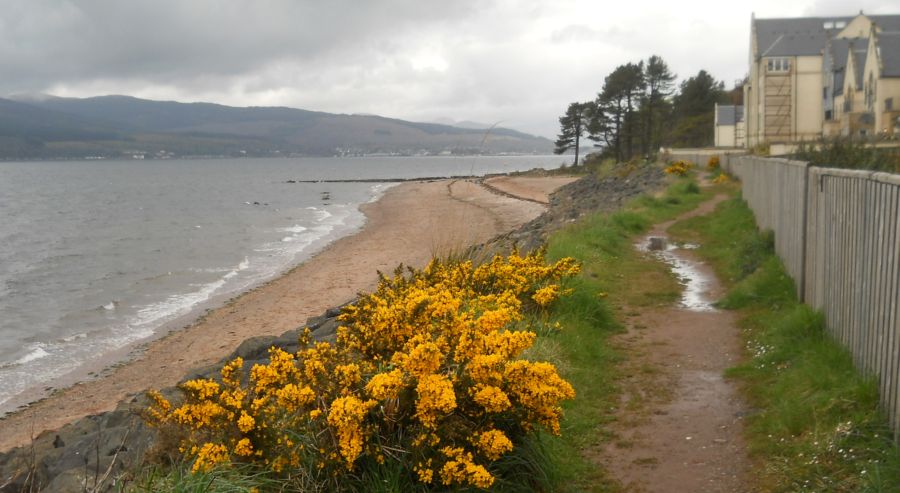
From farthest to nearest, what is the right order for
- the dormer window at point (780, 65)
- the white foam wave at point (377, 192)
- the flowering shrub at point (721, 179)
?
the white foam wave at point (377, 192) → the dormer window at point (780, 65) → the flowering shrub at point (721, 179)

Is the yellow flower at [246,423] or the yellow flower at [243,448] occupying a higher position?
the yellow flower at [246,423]

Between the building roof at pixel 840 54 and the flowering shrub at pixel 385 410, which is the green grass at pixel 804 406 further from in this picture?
the building roof at pixel 840 54

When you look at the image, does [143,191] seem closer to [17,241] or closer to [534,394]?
[17,241]

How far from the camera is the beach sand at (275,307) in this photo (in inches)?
542

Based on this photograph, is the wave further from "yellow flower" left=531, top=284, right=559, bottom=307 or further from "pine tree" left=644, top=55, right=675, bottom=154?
"pine tree" left=644, top=55, right=675, bottom=154

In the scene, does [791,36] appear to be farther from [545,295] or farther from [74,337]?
[545,295]

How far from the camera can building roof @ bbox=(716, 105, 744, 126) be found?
208ft

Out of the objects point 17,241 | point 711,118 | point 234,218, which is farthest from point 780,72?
point 17,241

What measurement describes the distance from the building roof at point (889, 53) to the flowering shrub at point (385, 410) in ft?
150

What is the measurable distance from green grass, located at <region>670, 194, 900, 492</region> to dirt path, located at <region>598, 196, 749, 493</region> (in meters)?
0.20

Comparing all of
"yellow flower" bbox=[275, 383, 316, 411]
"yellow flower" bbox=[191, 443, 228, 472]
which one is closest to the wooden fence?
"yellow flower" bbox=[275, 383, 316, 411]

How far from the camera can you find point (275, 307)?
20641 mm

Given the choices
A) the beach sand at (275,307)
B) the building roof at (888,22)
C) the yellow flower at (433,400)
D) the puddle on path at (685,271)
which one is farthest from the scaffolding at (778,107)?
the yellow flower at (433,400)

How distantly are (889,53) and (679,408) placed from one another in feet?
148
